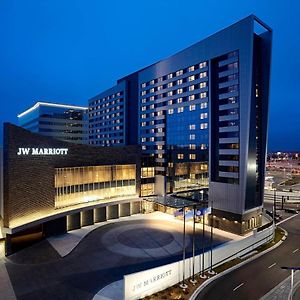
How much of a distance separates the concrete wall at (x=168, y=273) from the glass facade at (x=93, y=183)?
83.9 feet

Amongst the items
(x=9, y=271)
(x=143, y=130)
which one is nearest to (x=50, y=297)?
(x=9, y=271)

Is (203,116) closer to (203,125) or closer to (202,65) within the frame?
(203,125)

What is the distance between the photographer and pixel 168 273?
29016 mm

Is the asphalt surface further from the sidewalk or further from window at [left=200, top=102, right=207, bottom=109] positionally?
window at [left=200, top=102, right=207, bottom=109]

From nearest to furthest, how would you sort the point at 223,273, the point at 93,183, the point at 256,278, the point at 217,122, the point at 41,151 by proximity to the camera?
the point at 256,278 → the point at 223,273 → the point at 41,151 → the point at 217,122 → the point at 93,183

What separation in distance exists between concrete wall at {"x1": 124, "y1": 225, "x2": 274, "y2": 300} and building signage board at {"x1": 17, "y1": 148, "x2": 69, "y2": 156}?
82.4ft

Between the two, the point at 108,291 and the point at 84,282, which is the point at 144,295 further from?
the point at 84,282

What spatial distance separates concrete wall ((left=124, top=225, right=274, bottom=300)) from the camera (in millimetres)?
25575

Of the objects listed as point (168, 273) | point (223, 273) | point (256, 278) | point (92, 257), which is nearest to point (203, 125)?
point (223, 273)

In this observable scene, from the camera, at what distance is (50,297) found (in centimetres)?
2609

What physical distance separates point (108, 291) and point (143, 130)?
5204 centimetres

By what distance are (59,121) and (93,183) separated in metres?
87.2

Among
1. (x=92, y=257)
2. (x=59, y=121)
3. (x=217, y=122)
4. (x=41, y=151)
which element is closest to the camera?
(x=92, y=257)

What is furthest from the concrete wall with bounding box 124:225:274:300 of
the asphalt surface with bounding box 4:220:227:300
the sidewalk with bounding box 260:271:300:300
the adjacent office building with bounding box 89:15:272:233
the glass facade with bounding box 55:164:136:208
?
the glass facade with bounding box 55:164:136:208
